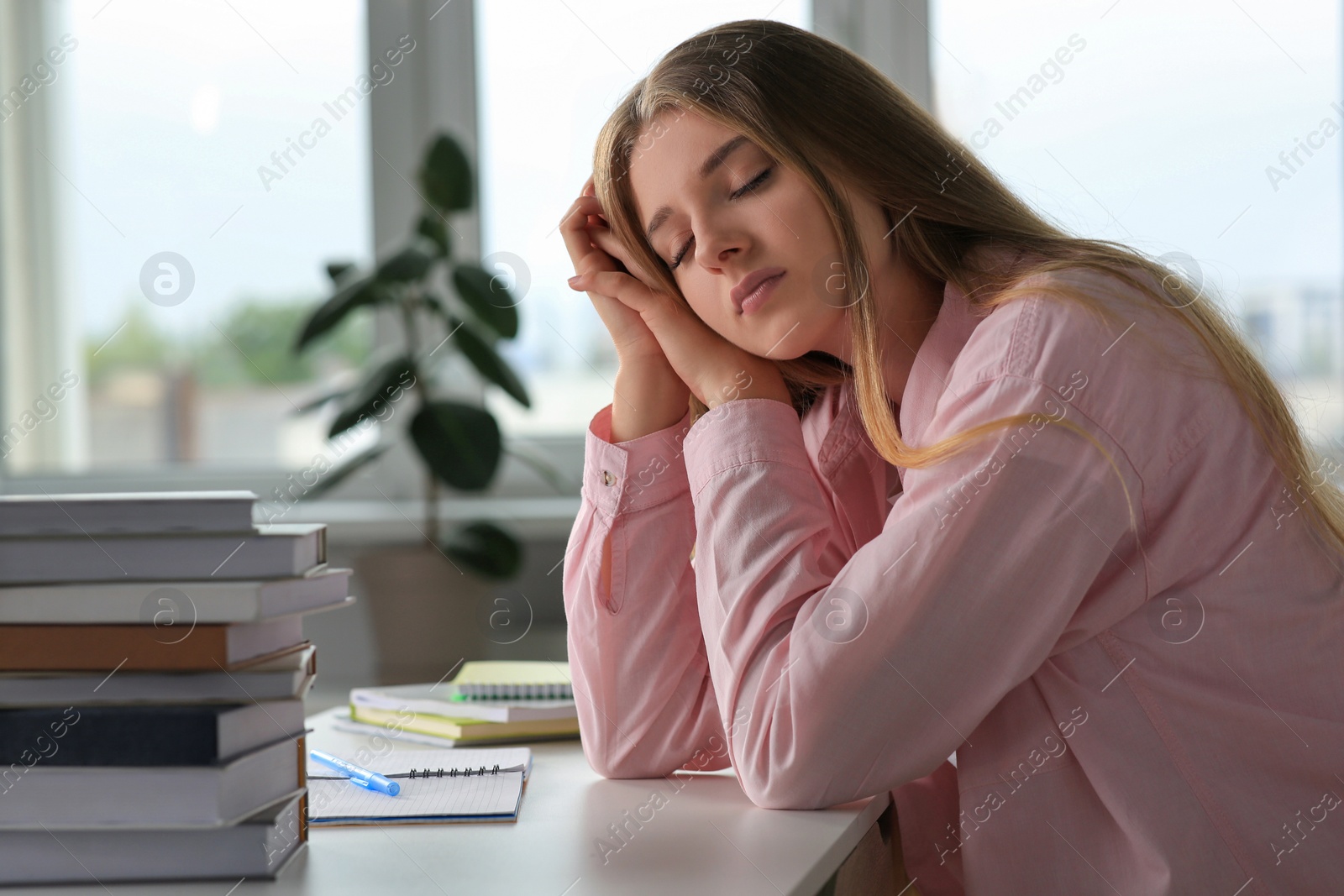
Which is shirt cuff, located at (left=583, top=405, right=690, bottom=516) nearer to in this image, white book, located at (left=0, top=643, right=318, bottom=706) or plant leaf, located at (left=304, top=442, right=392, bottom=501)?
white book, located at (left=0, top=643, right=318, bottom=706)

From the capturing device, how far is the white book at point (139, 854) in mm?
648

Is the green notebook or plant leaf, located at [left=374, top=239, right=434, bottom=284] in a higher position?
plant leaf, located at [left=374, top=239, right=434, bottom=284]

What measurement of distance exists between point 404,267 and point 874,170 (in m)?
1.35

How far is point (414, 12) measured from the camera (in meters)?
2.54

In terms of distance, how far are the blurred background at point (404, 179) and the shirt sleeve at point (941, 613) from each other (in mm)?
1447

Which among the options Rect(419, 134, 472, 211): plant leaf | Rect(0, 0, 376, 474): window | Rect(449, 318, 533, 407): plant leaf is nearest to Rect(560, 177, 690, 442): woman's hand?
Rect(449, 318, 533, 407): plant leaf

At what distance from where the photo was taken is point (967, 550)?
75 cm

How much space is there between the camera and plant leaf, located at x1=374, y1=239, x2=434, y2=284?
2.13 metres

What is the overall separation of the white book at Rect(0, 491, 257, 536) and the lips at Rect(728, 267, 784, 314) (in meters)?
0.49

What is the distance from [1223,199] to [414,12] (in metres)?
1.79

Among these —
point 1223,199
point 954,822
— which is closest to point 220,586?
point 954,822

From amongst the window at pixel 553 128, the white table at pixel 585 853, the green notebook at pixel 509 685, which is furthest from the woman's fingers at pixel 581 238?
the window at pixel 553 128

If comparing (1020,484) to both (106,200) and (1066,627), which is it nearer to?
(1066,627)

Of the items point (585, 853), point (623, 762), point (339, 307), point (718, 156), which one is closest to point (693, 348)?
point (718, 156)
